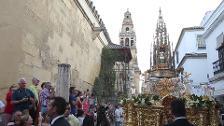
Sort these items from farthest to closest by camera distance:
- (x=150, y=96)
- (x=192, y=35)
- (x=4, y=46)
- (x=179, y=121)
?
(x=192, y=35), (x=4, y=46), (x=150, y=96), (x=179, y=121)

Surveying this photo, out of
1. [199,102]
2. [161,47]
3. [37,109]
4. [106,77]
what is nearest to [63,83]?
[37,109]

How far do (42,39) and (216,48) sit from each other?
46.0 ft

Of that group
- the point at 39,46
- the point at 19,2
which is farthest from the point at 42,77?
the point at 19,2

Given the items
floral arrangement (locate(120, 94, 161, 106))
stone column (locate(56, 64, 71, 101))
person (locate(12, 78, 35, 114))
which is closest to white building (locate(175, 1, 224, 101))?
stone column (locate(56, 64, 71, 101))

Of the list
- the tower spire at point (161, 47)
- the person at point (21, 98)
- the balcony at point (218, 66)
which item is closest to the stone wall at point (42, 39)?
the person at point (21, 98)

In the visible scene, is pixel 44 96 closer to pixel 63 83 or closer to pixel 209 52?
pixel 63 83

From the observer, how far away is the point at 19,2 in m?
11.5

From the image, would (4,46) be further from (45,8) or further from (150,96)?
(150,96)

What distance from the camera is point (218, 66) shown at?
76.6ft

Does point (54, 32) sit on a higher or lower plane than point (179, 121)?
higher

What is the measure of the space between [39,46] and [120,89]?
62.9ft

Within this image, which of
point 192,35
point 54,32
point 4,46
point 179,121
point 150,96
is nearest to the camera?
point 179,121

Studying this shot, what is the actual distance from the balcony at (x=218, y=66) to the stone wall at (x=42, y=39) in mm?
8793

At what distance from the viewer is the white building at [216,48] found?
22078 mm
